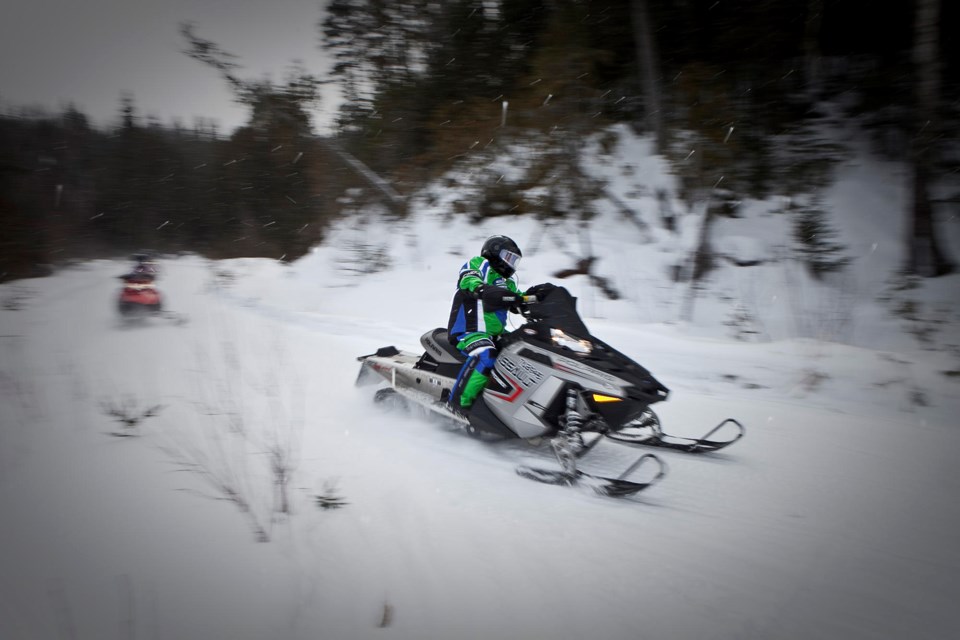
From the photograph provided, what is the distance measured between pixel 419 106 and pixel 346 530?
48.0ft

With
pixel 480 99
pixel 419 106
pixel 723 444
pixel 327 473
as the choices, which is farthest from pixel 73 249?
pixel 723 444

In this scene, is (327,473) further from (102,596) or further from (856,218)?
(856,218)

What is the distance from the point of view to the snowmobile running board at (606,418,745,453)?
392 centimetres

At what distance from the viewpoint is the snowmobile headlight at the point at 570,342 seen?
3.64 m

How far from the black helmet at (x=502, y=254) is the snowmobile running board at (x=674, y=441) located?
58.2 inches

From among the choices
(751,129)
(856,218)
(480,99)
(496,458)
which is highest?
(480,99)

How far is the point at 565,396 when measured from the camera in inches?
146

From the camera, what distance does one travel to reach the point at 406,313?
10.1 m

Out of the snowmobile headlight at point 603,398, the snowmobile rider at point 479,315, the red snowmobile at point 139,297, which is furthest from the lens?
the red snowmobile at point 139,297

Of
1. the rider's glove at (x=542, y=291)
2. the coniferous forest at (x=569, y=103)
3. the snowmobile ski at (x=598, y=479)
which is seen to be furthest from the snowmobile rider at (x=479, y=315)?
the coniferous forest at (x=569, y=103)

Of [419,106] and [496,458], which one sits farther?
[419,106]

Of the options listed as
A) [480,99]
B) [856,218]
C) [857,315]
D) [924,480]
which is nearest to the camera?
[924,480]

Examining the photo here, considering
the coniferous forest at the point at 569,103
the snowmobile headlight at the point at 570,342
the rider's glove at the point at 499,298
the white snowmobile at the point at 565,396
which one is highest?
the coniferous forest at the point at 569,103

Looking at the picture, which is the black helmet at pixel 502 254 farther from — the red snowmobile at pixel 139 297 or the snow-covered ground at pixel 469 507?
the red snowmobile at pixel 139 297
